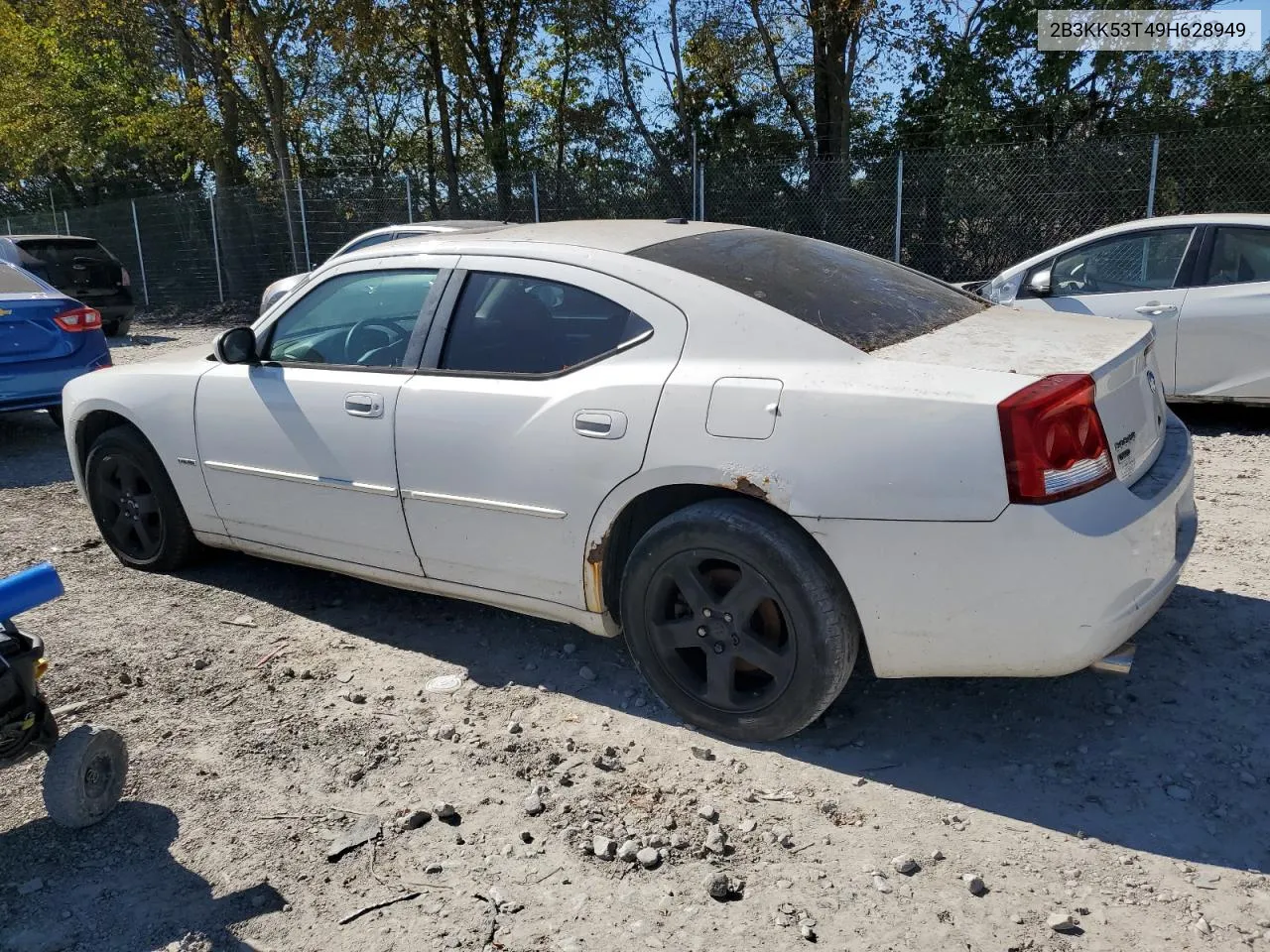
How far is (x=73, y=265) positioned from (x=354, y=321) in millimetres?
13307

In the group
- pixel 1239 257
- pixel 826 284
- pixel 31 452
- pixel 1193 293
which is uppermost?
pixel 826 284

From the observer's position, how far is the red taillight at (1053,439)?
271 cm

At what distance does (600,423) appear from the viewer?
3316mm

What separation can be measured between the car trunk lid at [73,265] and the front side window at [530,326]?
43.4 feet

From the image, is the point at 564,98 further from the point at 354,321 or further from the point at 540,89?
the point at 354,321

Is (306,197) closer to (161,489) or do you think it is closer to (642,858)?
(161,489)

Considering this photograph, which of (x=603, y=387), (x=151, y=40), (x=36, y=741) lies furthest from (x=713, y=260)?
(x=151, y=40)

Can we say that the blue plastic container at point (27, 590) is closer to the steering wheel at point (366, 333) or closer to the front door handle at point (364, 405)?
the front door handle at point (364, 405)

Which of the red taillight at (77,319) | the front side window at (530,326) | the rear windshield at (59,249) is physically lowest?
the red taillight at (77,319)

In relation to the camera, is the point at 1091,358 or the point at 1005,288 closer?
the point at 1091,358

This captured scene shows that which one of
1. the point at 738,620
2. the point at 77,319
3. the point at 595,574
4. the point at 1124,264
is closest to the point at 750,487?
the point at 738,620

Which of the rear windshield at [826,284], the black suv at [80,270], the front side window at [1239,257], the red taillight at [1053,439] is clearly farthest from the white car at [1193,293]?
the black suv at [80,270]

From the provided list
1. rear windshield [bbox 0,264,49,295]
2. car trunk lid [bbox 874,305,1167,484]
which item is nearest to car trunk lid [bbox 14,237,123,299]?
rear windshield [bbox 0,264,49,295]

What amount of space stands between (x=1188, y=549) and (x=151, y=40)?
24677mm
